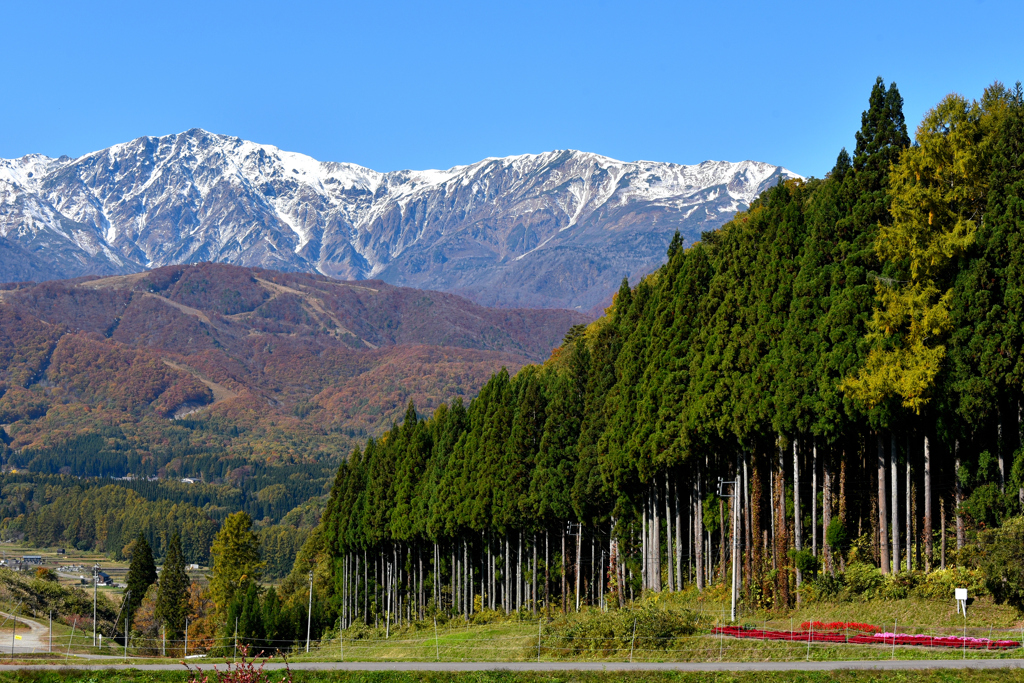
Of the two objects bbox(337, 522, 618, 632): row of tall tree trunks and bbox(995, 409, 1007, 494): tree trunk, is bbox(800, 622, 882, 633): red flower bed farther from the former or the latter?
bbox(337, 522, 618, 632): row of tall tree trunks

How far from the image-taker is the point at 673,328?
165 ft

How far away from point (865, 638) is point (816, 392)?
9.90 meters

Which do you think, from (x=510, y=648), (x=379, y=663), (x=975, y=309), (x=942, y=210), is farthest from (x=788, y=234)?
(x=379, y=663)

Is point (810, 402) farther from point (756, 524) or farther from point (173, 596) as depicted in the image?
point (173, 596)

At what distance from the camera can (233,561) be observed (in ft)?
342

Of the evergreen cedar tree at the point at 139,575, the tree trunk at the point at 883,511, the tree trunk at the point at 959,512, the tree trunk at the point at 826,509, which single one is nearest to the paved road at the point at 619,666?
the tree trunk at the point at 959,512

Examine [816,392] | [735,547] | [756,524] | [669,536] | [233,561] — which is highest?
[816,392]

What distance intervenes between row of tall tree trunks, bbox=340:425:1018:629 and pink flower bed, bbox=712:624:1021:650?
605 cm

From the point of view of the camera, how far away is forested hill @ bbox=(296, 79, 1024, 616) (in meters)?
36.9

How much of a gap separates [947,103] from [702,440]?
1574cm

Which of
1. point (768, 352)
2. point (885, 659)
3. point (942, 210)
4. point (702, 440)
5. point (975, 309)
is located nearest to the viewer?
point (885, 659)

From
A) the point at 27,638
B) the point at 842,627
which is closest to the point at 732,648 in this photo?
the point at 842,627

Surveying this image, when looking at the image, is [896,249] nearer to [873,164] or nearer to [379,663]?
[873,164]

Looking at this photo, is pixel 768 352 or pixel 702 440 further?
pixel 702 440
